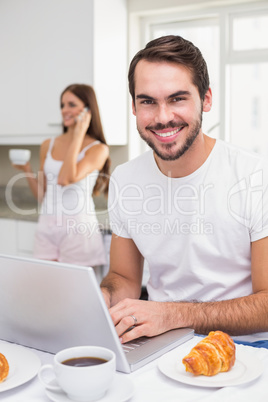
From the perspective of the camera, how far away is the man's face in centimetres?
143

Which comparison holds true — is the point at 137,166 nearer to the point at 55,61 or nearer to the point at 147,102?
the point at 147,102

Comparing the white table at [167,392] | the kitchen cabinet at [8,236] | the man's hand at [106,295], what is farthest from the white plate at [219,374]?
the kitchen cabinet at [8,236]

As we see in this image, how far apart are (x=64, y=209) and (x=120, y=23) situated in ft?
4.57

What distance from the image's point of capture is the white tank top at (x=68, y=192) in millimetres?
2889

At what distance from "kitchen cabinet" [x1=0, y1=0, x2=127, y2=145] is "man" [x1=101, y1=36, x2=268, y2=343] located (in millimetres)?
1836

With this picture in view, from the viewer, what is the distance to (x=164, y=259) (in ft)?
5.15

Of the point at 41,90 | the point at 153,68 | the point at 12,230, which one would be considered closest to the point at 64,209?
the point at 12,230

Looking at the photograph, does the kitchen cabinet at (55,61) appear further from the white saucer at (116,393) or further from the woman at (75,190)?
the white saucer at (116,393)

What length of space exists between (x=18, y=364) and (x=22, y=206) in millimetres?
2986

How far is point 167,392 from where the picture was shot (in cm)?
88

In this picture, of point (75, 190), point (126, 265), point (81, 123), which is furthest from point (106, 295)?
point (81, 123)

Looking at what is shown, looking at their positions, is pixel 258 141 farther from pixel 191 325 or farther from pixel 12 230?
pixel 191 325

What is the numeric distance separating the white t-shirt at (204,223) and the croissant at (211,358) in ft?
1.78

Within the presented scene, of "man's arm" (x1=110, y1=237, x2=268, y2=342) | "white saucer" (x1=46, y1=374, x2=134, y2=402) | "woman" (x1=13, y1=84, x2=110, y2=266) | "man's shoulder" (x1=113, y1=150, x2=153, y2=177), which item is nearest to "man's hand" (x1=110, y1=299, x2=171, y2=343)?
"man's arm" (x1=110, y1=237, x2=268, y2=342)
